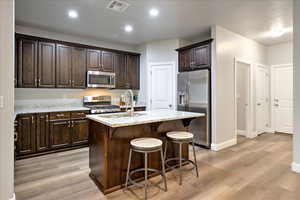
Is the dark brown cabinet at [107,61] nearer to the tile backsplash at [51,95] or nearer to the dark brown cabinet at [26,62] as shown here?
the tile backsplash at [51,95]

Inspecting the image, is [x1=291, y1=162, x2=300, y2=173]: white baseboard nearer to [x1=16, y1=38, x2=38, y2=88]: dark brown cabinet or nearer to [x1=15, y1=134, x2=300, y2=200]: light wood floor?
[x1=15, y1=134, x2=300, y2=200]: light wood floor

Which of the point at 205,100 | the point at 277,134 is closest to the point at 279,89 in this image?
the point at 277,134

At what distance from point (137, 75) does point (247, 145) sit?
3.63 m

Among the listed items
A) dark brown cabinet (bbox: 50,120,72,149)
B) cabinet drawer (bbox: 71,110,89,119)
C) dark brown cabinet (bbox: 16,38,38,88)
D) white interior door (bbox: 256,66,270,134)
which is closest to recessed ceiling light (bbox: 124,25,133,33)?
dark brown cabinet (bbox: 16,38,38,88)

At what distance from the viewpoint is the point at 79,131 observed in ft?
13.5

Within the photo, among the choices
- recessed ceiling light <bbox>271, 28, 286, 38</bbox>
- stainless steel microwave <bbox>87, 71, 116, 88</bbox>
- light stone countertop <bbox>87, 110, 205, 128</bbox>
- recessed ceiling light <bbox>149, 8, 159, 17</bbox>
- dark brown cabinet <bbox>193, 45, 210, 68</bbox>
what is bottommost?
light stone countertop <bbox>87, 110, 205, 128</bbox>

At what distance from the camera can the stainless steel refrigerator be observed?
4.09m

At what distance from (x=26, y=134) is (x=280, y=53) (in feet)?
24.0

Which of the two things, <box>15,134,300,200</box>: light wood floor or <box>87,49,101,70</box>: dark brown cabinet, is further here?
<box>87,49,101,70</box>: dark brown cabinet

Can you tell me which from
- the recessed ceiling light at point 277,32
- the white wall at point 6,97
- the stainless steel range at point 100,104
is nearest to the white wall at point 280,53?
the recessed ceiling light at point 277,32

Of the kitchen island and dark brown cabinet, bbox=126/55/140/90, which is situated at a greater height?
dark brown cabinet, bbox=126/55/140/90

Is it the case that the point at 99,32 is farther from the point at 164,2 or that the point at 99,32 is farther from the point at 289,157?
the point at 289,157

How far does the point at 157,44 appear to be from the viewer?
5141 mm

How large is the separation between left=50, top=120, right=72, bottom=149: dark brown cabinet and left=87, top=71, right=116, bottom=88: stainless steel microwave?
3.80ft
